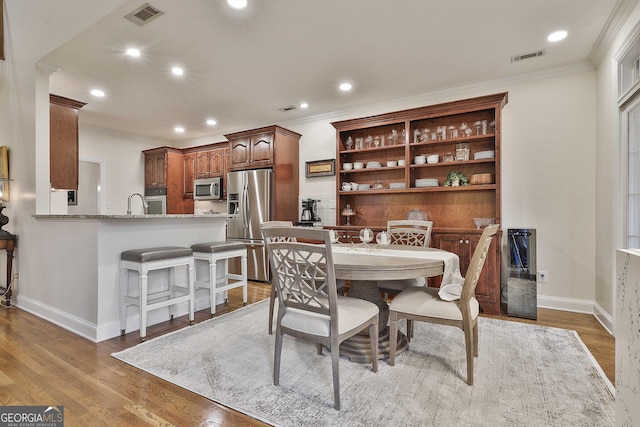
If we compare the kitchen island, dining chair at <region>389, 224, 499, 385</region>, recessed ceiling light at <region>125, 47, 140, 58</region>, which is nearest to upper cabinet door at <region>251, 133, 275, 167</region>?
the kitchen island

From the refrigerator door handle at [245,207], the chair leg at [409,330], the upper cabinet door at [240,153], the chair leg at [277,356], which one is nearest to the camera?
the chair leg at [277,356]

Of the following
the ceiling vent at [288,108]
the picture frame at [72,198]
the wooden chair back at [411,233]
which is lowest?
the wooden chair back at [411,233]

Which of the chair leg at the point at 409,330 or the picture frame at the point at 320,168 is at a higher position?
the picture frame at the point at 320,168

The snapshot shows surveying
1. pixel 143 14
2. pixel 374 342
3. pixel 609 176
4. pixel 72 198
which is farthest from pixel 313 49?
pixel 72 198

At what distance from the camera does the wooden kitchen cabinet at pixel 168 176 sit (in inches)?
239

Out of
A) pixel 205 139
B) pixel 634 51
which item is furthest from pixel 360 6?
pixel 205 139

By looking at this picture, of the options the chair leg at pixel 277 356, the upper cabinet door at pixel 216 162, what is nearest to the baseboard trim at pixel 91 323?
the chair leg at pixel 277 356

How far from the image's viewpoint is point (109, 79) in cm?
364

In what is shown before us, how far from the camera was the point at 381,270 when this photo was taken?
6.01ft

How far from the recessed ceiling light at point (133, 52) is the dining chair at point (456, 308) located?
3248mm

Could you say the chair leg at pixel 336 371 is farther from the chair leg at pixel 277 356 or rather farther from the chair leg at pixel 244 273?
the chair leg at pixel 244 273

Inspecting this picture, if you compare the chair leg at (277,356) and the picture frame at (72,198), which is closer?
the chair leg at (277,356)

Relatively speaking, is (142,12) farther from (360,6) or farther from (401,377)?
(401,377)

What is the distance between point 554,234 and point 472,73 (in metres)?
1.99
